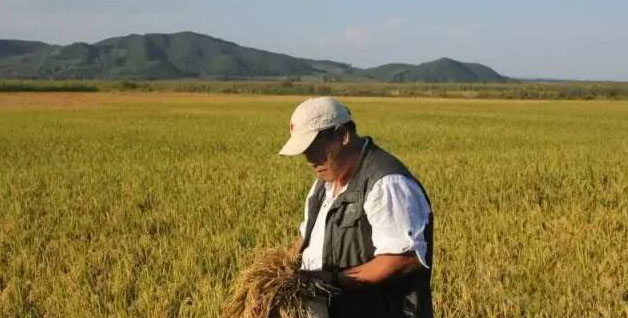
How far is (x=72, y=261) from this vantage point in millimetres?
6035

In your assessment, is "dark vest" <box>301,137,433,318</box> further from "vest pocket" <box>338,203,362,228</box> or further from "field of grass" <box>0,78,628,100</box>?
"field of grass" <box>0,78,628,100</box>

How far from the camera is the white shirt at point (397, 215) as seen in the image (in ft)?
8.38

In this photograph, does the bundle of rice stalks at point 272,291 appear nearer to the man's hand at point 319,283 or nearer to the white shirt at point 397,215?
the man's hand at point 319,283

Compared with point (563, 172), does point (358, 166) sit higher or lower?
higher

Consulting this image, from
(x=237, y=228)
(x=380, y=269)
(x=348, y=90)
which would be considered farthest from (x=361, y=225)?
(x=348, y=90)

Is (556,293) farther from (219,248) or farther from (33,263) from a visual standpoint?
(33,263)

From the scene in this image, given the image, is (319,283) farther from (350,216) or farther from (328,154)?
(328,154)

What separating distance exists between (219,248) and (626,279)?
311 cm

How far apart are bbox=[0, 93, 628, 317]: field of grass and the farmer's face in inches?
79.4

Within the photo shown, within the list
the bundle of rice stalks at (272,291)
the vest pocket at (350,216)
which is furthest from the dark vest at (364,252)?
the bundle of rice stalks at (272,291)

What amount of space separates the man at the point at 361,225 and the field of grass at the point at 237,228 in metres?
1.87

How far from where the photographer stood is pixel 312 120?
2621 mm

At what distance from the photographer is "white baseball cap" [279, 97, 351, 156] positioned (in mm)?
2619

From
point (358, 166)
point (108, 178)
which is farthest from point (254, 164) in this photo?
point (358, 166)
